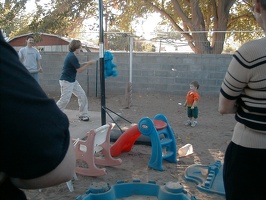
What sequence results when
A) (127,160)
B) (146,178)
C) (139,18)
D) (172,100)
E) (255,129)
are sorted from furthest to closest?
(139,18) < (172,100) < (127,160) < (146,178) < (255,129)

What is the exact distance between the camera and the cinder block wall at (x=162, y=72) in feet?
31.3

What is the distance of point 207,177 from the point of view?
3.93 meters

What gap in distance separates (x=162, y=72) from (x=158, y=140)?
5.80 meters

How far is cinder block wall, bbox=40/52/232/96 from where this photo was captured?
31.3ft

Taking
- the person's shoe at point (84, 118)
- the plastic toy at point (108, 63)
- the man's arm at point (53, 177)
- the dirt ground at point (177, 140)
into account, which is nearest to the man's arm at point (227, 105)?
the man's arm at point (53, 177)

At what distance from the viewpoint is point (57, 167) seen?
2.51ft

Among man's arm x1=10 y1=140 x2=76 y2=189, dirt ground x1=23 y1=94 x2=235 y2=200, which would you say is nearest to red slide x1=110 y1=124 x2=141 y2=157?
dirt ground x1=23 y1=94 x2=235 y2=200

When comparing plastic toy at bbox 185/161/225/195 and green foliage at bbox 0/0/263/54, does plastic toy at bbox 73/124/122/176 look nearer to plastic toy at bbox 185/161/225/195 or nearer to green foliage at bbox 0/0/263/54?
plastic toy at bbox 185/161/225/195

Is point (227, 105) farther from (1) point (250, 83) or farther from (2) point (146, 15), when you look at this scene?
(2) point (146, 15)

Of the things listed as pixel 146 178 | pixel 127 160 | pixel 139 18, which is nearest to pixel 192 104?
pixel 127 160

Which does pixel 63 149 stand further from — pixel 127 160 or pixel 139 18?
pixel 139 18

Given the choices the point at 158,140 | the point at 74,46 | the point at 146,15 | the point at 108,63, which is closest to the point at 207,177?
the point at 158,140

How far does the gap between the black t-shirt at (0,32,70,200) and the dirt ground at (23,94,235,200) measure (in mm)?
2831

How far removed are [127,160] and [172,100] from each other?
5.07 metres
